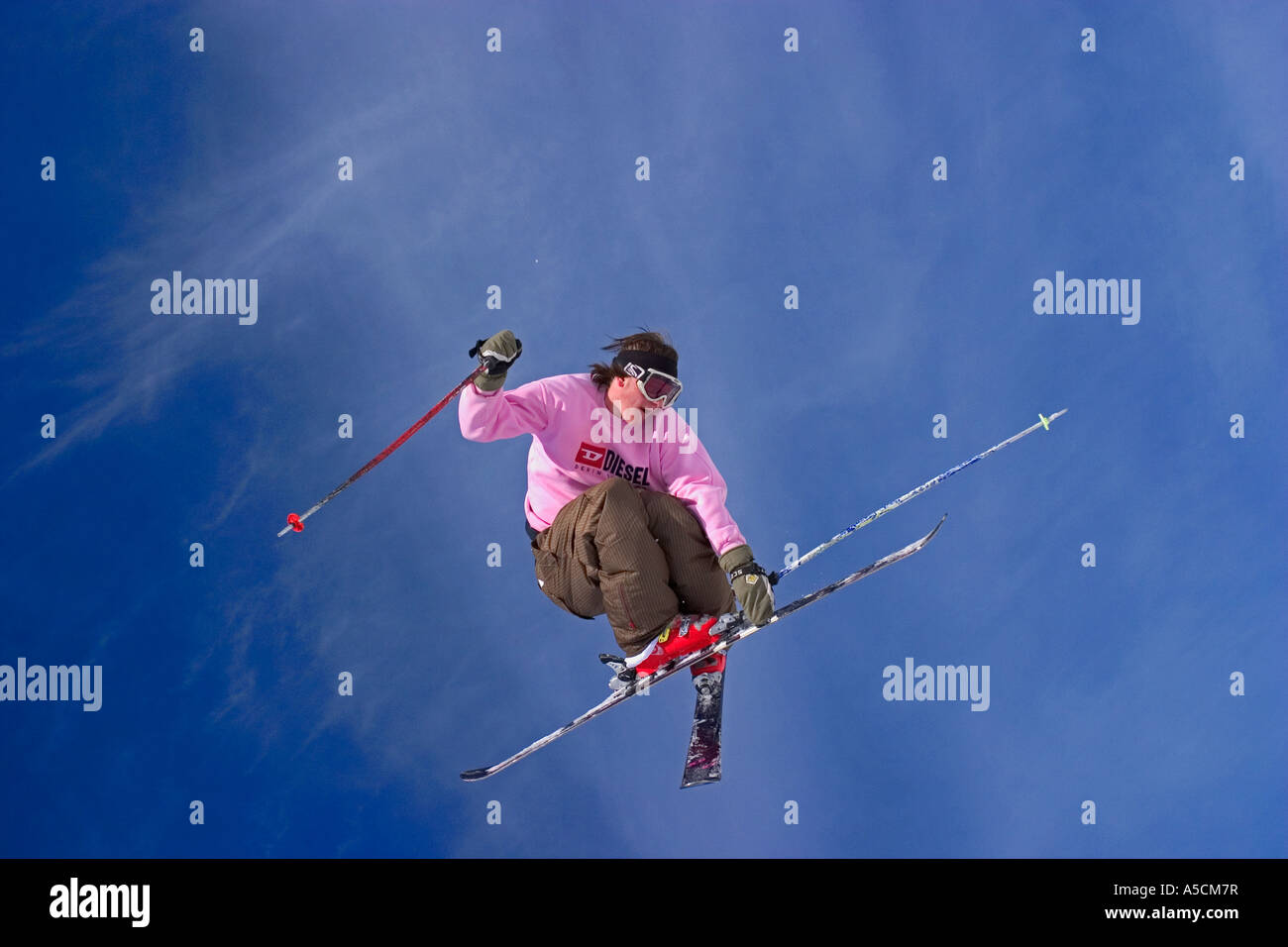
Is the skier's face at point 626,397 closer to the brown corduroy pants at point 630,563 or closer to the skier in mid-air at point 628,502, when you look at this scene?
the skier in mid-air at point 628,502

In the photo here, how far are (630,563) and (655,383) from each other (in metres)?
0.53

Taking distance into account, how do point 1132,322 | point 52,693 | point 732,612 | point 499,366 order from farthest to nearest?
point 1132,322 < point 52,693 < point 732,612 < point 499,366

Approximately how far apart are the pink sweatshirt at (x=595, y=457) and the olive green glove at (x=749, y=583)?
0.04 m

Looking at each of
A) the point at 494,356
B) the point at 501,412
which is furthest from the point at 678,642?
the point at 494,356

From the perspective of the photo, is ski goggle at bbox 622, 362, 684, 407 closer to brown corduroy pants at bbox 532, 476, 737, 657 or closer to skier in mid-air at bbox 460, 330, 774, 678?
skier in mid-air at bbox 460, 330, 774, 678

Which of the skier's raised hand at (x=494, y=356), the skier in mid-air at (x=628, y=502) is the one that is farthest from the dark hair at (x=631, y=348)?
the skier's raised hand at (x=494, y=356)

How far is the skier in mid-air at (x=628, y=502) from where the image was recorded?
5.26 m

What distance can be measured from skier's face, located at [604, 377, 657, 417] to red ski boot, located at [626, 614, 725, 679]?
617 millimetres

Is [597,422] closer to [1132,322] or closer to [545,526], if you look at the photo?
[545,526]

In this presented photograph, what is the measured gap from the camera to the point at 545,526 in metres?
5.50

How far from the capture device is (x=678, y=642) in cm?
553
